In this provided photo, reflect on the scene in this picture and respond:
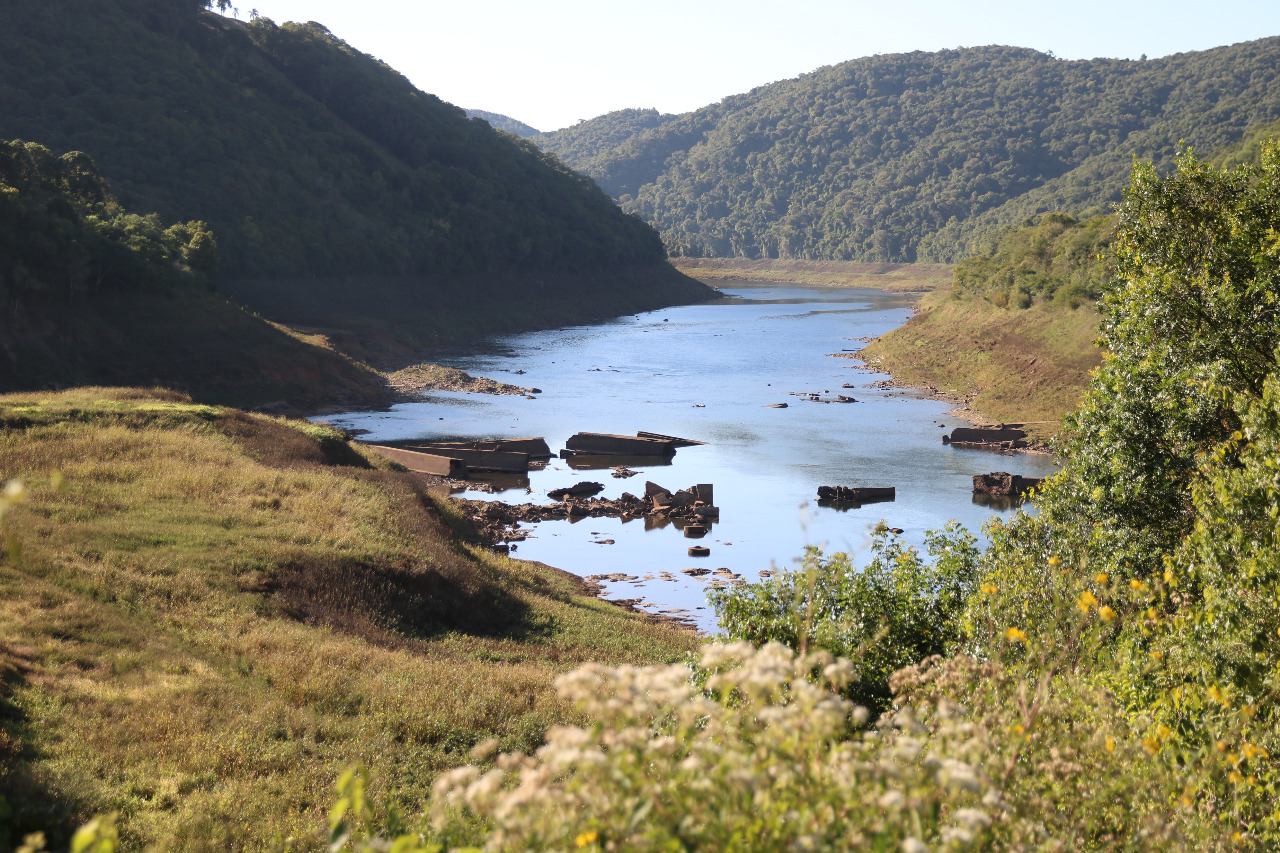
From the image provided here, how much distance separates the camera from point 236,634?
47.8 ft

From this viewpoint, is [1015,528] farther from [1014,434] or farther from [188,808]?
[1014,434]

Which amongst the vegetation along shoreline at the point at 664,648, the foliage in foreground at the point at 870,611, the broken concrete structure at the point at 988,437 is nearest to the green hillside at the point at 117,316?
the vegetation along shoreline at the point at 664,648

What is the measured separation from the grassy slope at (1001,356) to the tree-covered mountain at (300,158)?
49.9 meters

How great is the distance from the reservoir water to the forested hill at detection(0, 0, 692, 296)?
22.4m

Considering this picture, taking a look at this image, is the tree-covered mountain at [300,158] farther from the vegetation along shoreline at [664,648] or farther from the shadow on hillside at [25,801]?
the shadow on hillside at [25,801]

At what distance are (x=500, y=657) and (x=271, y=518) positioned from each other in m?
7.73

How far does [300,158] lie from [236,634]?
98.1 meters

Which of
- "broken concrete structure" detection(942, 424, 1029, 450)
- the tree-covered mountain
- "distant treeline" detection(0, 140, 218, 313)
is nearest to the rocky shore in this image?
"broken concrete structure" detection(942, 424, 1029, 450)

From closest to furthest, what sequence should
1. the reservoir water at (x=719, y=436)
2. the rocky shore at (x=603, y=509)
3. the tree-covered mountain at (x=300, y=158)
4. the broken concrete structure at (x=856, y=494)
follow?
the reservoir water at (x=719, y=436)
the rocky shore at (x=603, y=509)
the broken concrete structure at (x=856, y=494)
the tree-covered mountain at (x=300, y=158)

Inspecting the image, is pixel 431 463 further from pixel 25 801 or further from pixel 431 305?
pixel 431 305

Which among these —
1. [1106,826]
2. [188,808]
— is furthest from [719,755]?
[188,808]

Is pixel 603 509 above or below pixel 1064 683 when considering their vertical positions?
below

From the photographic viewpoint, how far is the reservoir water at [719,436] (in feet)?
103

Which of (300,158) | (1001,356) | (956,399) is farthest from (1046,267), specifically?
(300,158)
